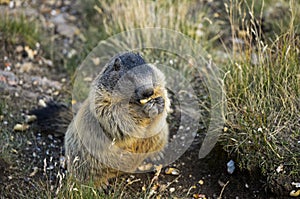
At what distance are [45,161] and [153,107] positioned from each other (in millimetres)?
1117

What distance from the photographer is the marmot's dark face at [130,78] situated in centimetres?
474

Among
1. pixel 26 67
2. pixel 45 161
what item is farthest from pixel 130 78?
pixel 26 67

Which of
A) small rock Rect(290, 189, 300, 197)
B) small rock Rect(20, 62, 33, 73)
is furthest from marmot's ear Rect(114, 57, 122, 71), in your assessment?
small rock Rect(20, 62, 33, 73)

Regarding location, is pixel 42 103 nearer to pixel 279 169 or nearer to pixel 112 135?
pixel 112 135

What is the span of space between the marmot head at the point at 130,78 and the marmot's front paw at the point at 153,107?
0.26ft

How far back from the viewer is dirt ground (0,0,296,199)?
5.20 metres

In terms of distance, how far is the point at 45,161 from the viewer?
4.43 metres

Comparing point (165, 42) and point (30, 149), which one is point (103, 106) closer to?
point (30, 149)

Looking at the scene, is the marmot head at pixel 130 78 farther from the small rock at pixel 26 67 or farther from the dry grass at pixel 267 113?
the small rock at pixel 26 67

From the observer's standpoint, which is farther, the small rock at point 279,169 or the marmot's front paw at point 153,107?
the small rock at point 279,169

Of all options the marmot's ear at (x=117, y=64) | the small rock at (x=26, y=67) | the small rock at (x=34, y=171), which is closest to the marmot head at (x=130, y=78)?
the marmot's ear at (x=117, y=64)

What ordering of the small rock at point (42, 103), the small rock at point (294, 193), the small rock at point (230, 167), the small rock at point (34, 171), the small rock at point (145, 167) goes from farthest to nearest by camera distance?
the small rock at point (42, 103) → the small rock at point (145, 167) → the small rock at point (34, 171) → the small rock at point (230, 167) → the small rock at point (294, 193)

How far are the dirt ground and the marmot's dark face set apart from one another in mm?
848

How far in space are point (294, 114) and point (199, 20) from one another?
106 inches
